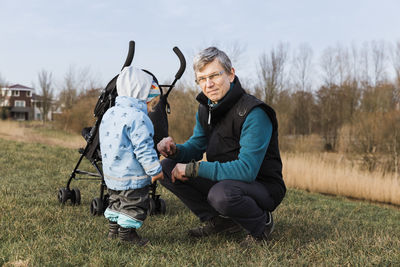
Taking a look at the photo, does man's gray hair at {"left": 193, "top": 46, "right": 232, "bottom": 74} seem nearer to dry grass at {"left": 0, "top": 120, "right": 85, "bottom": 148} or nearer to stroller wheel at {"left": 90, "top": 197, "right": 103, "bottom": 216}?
stroller wheel at {"left": 90, "top": 197, "right": 103, "bottom": 216}

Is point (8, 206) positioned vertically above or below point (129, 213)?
below

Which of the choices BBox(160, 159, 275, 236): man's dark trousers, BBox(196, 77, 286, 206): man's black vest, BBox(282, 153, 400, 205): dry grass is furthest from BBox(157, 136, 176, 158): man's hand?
BBox(282, 153, 400, 205): dry grass

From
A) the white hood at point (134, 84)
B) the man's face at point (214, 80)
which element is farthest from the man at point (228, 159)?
the white hood at point (134, 84)

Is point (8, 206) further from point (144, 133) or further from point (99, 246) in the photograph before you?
point (144, 133)

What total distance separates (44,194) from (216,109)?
2935 mm

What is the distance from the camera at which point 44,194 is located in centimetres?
471

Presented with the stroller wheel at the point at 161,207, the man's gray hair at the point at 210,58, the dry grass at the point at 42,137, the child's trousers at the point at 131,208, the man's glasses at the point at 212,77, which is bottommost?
the dry grass at the point at 42,137

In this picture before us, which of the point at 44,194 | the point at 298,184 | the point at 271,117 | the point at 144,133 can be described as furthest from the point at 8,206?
the point at 298,184

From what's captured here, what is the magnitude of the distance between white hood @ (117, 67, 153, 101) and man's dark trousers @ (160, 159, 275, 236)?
707 mm

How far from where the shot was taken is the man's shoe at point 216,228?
307cm

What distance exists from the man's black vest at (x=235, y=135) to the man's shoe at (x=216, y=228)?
1.52ft

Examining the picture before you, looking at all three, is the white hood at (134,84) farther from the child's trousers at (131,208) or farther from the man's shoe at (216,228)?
the man's shoe at (216,228)

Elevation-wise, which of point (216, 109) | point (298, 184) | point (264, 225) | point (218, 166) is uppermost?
point (216, 109)

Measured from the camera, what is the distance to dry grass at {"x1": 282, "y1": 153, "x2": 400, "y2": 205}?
26.9 feet
